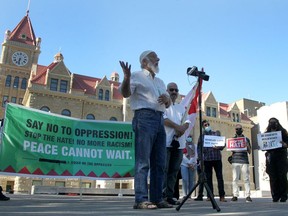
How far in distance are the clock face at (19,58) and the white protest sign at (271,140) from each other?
125 feet

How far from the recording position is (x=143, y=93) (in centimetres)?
408

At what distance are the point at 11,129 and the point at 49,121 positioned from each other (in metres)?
0.94

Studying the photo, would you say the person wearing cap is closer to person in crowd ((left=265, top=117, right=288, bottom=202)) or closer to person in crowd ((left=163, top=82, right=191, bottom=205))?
person in crowd ((left=163, top=82, right=191, bottom=205))

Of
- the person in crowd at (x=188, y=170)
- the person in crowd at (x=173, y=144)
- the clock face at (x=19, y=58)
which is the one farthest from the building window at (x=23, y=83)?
the person in crowd at (x=173, y=144)

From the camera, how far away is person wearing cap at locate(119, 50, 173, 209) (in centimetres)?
381

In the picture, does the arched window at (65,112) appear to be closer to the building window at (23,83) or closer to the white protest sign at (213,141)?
the building window at (23,83)

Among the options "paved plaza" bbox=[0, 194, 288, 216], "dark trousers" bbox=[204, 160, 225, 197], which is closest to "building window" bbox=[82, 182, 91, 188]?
"dark trousers" bbox=[204, 160, 225, 197]

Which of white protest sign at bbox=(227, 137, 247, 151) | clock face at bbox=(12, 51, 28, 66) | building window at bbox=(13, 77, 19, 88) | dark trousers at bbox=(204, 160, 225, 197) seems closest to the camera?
dark trousers at bbox=(204, 160, 225, 197)

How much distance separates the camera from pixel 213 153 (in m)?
7.73

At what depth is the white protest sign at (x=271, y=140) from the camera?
670 centimetres

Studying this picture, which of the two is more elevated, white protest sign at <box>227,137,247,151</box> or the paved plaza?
white protest sign at <box>227,137,247,151</box>

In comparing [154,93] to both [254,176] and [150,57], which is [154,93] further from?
[254,176]

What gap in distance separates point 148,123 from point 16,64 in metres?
39.2

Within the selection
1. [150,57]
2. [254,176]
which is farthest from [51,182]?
[254,176]
